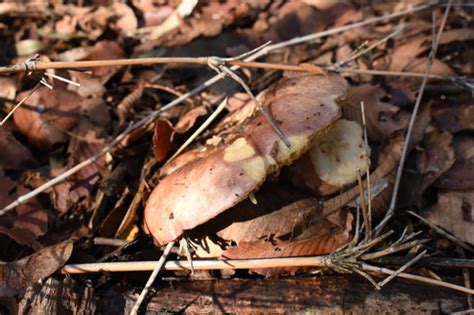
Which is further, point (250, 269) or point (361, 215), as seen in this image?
point (361, 215)

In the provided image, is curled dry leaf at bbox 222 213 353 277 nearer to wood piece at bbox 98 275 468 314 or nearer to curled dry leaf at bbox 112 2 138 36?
wood piece at bbox 98 275 468 314

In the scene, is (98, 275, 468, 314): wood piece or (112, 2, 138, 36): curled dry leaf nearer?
(98, 275, 468, 314): wood piece

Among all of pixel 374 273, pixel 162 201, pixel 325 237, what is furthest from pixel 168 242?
pixel 374 273

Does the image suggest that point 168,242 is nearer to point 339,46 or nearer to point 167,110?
point 167,110

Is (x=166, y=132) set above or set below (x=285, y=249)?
above

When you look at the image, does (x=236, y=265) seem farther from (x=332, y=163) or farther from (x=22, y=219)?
(x=22, y=219)

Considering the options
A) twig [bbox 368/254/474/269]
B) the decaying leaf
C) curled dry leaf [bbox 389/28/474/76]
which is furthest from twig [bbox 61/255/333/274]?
curled dry leaf [bbox 389/28/474/76]

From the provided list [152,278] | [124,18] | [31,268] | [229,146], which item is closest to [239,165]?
[229,146]
